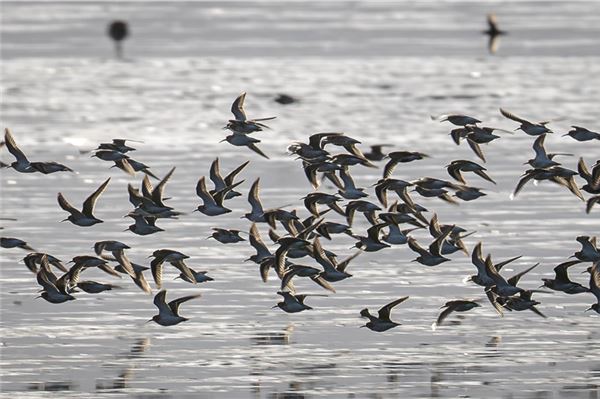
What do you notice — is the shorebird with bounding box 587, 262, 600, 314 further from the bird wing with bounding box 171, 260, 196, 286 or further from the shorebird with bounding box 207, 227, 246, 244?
the bird wing with bounding box 171, 260, 196, 286

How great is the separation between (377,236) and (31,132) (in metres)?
27.4

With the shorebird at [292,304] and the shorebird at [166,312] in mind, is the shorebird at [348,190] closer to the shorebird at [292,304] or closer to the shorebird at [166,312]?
the shorebird at [292,304]

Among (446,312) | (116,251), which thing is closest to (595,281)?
(446,312)

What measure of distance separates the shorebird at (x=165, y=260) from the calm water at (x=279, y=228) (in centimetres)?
65

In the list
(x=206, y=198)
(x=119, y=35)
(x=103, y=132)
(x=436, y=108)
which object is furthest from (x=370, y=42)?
(x=206, y=198)

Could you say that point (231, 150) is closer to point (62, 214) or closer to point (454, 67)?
point (62, 214)

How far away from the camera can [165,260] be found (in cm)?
2480

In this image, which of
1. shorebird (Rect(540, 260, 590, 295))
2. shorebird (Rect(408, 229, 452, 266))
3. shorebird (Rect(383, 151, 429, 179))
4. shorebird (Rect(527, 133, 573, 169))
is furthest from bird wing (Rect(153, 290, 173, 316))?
shorebird (Rect(527, 133, 573, 169))

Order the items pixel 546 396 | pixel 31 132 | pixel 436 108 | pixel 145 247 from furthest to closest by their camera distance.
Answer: pixel 436 108 < pixel 31 132 < pixel 145 247 < pixel 546 396

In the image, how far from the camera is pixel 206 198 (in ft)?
83.9

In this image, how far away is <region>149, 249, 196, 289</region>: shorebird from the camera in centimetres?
2453

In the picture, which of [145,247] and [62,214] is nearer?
[145,247]

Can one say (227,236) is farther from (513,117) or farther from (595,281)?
(595,281)

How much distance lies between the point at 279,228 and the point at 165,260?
9.41 meters
